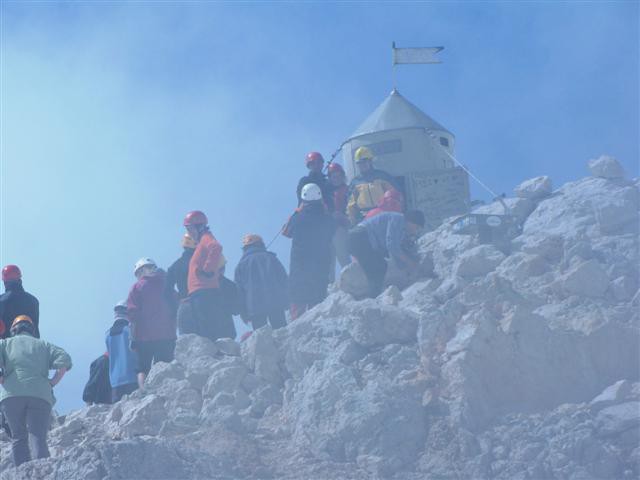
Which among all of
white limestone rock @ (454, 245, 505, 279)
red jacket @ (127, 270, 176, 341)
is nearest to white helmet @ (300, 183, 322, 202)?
white limestone rock @ (454, 245, 505, 279)

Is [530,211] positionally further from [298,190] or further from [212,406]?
[212,406]

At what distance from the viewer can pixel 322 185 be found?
53.7 feet

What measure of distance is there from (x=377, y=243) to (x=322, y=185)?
6.46 ft

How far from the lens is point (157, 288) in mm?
13914

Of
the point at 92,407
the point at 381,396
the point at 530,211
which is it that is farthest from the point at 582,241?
the point at 92,407

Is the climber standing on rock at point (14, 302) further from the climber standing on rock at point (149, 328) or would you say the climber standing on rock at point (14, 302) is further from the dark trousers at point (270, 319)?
the dark trousers at point (270, 319)

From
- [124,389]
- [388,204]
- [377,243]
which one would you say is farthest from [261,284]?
[124,389]

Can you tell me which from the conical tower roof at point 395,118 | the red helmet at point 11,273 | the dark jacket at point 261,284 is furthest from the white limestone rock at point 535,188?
the red helmet at point 11,273

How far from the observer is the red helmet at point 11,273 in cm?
1305

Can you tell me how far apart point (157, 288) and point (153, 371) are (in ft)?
4.14

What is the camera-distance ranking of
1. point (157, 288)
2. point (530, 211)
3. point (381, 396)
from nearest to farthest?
point (381, 396), point (157, 288), point (530, 211)

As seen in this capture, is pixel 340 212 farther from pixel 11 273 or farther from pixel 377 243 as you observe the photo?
pixel 11 273

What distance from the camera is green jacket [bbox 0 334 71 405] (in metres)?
10.6

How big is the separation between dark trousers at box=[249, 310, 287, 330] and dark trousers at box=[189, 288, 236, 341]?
54cm
